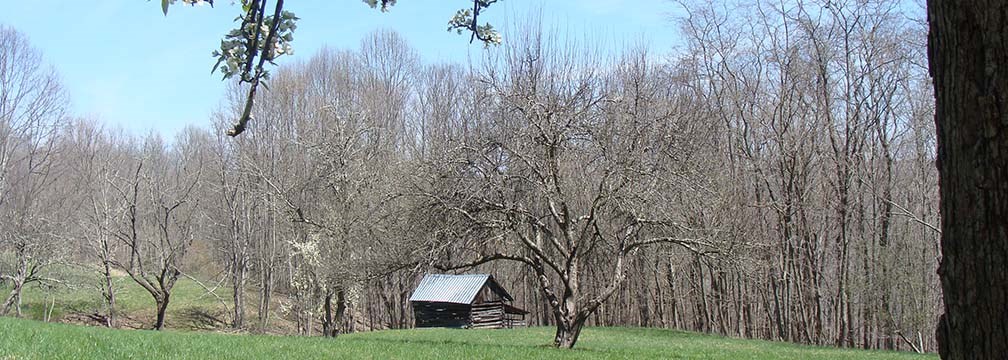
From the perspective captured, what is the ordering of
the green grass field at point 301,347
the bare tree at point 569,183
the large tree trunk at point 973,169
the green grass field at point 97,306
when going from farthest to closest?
the green grass field at point 97,306, the bare tree at point 569,183, the green grass field at point 301,347, the large tree trunk at point 973,169

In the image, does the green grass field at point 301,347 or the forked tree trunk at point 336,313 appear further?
the forked tree trunk at point 336,313

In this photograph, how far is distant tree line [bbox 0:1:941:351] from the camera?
52.9 feet

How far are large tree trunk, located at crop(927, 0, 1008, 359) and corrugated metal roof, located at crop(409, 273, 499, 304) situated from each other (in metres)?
29.8

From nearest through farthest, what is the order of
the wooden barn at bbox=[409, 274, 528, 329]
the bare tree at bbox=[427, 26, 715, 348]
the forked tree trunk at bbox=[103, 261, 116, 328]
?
the bare tree at bbox=[427, 26, 715, 348] → the forked tree trunk at bbox=[103, 261, 116, 328] → the wooden barn at bbox=[409, 274, 528, 329]

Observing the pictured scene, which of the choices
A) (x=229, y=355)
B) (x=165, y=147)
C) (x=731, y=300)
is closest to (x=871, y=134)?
(x=731, y=300)

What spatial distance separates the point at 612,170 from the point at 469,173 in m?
2.87

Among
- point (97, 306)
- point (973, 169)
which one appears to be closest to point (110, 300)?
point (97, 306)

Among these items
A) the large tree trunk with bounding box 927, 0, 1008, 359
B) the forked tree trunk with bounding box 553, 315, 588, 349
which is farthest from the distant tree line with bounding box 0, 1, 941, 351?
the large tree trunk with bounding box 927, 0, 1008, 359

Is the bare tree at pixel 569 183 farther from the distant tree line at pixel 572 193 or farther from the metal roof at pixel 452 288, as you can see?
the metal roof at pixel 452 288

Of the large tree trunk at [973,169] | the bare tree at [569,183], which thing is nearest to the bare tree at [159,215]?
the bare tree at [569,183]

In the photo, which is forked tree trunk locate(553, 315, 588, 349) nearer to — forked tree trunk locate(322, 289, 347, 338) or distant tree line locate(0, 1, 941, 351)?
distant tree line locate(0, 1, 941, 351)

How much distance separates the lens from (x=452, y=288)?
32.4 metres

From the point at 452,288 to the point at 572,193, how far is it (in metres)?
16.0

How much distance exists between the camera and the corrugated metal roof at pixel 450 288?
31.6m
